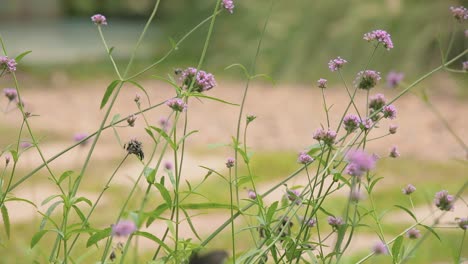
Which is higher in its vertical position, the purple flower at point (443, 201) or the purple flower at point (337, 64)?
the purple flower at point (337, 64)

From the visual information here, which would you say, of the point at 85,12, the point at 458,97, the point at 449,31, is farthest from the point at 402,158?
the point at 85,12

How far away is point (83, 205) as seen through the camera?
376 cm

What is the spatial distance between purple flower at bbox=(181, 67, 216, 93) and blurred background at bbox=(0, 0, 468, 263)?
4.69ft

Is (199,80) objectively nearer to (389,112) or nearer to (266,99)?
(389,112)

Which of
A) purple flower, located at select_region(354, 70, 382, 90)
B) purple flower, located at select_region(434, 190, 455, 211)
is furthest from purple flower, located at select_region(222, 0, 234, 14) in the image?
purple flower, located at select_region(434, 190, 455, 211)

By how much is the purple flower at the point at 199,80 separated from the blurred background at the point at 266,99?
4.69ft

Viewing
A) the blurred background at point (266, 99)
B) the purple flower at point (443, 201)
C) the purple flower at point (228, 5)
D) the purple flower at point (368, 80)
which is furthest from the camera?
the blurred background at point (266, 99)

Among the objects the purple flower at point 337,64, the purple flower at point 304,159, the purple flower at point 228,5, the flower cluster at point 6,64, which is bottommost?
the purple flower at point 304,159

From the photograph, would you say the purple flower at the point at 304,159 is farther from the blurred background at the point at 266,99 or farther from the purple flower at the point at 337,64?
the blurred background at the point at 266,99

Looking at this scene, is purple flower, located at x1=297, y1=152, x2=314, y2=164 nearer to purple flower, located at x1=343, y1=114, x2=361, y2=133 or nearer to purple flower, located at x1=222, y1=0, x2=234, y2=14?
purple flower, located at x1=343, y1=114, x2=361, y2=133

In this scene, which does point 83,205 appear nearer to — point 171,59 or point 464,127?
point 464,127

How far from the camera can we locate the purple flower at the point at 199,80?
4.98 feet

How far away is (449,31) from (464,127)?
1599 mm

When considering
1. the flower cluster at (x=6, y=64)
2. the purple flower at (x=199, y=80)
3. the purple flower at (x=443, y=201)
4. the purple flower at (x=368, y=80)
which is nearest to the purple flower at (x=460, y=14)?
the purple flower at (x=368, y=80)
